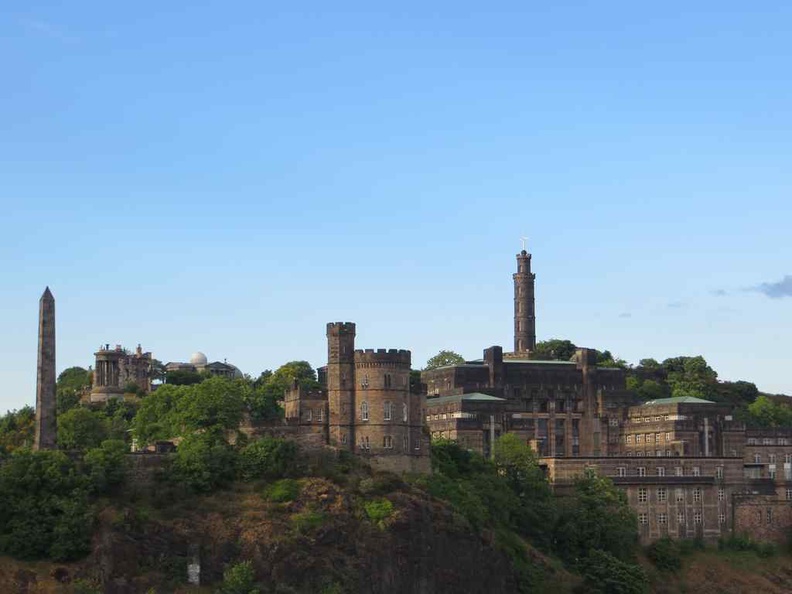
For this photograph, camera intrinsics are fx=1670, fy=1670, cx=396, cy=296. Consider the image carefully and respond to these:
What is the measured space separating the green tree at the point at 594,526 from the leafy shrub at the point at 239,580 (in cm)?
3389

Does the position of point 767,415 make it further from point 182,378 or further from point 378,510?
point 378,510

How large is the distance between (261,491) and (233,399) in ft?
36.5

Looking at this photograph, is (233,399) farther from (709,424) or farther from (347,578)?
(709,424)

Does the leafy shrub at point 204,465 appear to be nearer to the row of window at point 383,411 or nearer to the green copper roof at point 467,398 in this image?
the row of window at point 383,411

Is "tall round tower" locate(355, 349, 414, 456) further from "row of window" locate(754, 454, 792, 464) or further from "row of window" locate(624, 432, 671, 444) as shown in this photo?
"row of window" locate(754, 454, 792, 464)

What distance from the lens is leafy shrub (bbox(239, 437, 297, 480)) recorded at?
122 metres

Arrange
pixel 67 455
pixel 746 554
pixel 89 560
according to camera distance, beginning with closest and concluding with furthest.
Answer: pixel 89 560 → pixel 67 455 → pixel 746 554

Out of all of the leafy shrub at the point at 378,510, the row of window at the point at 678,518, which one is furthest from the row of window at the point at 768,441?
the leafy shrub at the point at 378,510

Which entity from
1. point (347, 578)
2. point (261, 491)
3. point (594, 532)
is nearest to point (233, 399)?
point (261, 491)

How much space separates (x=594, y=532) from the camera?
449 ft

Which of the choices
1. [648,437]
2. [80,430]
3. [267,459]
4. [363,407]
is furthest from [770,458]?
[80,430]

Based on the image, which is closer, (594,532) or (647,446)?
(594,532)

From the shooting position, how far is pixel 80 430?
454 ft

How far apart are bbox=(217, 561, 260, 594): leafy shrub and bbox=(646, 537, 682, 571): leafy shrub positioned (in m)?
43.3
